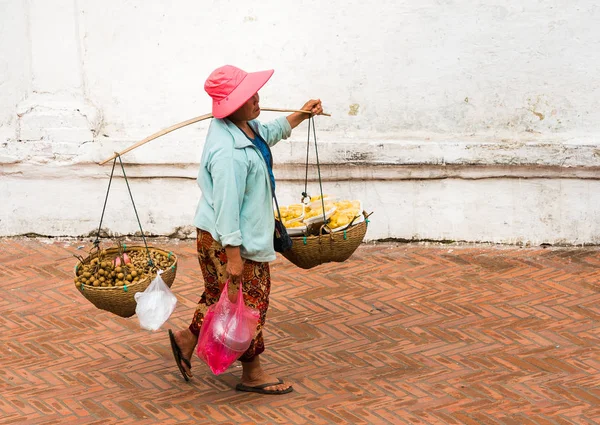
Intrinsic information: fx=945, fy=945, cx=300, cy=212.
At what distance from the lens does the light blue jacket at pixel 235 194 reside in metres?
5.12

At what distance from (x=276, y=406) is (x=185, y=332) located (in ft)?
2.44

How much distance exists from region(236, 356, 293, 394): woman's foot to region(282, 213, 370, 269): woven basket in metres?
0.67

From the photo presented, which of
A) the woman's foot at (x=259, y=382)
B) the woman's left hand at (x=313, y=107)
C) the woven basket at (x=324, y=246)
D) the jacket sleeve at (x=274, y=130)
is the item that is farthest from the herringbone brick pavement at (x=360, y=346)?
the woman's left hand at (x=313, y=107)

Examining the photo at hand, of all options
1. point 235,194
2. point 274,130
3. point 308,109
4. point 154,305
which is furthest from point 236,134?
point 154,305

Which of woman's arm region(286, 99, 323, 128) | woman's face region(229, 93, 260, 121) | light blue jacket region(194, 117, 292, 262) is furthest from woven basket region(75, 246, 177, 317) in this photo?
woman's arm region(286, 99, 323, 128)

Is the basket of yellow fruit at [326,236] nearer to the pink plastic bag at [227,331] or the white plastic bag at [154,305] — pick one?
the pink plastic bag at [227,331]

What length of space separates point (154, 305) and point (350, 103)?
3.23 m

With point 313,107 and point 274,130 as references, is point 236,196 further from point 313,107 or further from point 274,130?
point 313,107

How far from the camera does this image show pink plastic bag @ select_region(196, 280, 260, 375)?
534 cm

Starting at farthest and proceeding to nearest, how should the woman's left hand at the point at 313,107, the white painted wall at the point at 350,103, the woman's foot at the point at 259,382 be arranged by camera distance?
1. the white painted wall at the point at 350,103
2. the woman's left hand at the point at 313,107
3. the woman's foot at the point at 259,382

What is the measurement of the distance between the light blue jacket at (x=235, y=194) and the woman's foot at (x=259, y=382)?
72cm

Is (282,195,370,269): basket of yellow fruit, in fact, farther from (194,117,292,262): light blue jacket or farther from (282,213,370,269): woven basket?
(194,117,292,262): light blue jacket

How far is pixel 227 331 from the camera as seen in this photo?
533 cm

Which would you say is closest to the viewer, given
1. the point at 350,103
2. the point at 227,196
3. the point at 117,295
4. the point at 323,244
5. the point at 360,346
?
the point at 227,196
